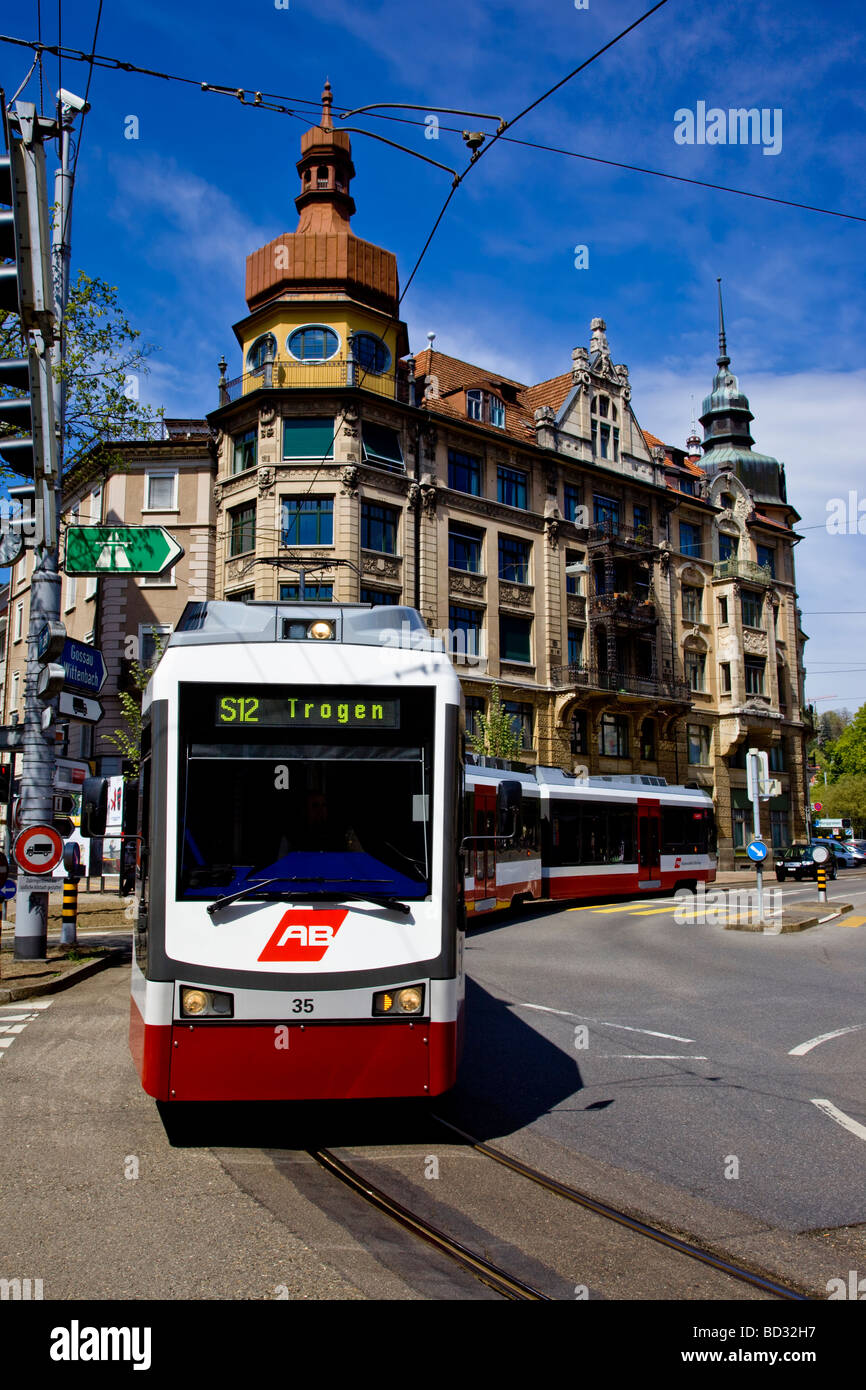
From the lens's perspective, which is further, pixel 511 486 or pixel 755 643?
pixel 755 643

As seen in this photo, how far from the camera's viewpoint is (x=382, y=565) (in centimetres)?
3588

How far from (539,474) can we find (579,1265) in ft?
130

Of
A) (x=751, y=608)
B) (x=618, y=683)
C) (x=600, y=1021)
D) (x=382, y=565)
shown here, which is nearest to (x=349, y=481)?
(x=382, y=565)

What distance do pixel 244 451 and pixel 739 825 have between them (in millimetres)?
27081

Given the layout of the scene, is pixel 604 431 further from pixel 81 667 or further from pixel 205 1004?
pixel 205 1004

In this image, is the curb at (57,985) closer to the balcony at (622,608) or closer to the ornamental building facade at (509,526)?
the ornamental building facade at (509,526)

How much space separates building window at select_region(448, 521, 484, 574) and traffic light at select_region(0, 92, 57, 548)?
29260 mm

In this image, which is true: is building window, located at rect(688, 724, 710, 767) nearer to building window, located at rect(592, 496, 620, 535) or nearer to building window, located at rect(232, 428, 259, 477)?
building window, located at rect(592, 496, 620, 535)

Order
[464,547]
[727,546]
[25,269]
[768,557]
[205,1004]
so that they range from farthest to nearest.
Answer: [768,557] < [727,546] < [464,547] < [25,269] < [205,1004]

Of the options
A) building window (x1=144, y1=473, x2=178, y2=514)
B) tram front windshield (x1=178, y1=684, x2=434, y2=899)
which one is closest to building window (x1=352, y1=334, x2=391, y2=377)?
building window (x1=144, y1=473, x2=178, y2=514)

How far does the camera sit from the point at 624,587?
149 feet

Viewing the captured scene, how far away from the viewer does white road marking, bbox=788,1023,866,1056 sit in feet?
30.1

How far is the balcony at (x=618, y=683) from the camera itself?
1607 inches

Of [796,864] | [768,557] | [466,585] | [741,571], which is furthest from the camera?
[768,557]
